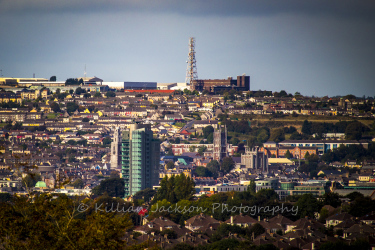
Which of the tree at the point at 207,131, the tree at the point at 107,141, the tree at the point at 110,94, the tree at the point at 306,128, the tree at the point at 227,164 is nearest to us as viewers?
the tree at the point at 227,164

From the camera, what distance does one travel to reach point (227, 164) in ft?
346

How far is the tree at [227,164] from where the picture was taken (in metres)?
105

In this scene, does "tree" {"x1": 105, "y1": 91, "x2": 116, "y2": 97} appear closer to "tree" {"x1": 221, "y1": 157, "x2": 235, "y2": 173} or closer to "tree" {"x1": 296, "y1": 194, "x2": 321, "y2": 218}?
"tree" {"x1": 221, "y1": 157, "x2": 235, "y2": 173}

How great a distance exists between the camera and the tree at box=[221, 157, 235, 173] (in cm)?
10456

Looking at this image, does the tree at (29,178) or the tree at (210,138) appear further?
the tree at (210,138)

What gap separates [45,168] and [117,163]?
8.24m

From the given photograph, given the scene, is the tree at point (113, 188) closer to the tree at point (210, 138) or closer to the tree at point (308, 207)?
the tree at point (308, 207)

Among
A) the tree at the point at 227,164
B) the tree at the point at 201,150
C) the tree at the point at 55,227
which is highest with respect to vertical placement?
the tree at the point at 55,227

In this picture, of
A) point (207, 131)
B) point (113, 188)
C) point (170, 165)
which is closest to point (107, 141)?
point (207, 131)

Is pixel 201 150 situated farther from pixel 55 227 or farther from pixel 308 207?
pixel 55 227

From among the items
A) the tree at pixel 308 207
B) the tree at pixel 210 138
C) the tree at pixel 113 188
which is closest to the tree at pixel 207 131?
the tree at pixel 210 138

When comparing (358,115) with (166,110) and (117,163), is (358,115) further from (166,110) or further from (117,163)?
(117,163)

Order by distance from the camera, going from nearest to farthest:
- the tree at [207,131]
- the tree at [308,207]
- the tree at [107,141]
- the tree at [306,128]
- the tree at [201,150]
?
the tree at [308,207]
the tree at [201,150]
the tree at [107,141]
the tree at [306,128]
the tree at [207,131]

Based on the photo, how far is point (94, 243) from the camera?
18.1m
